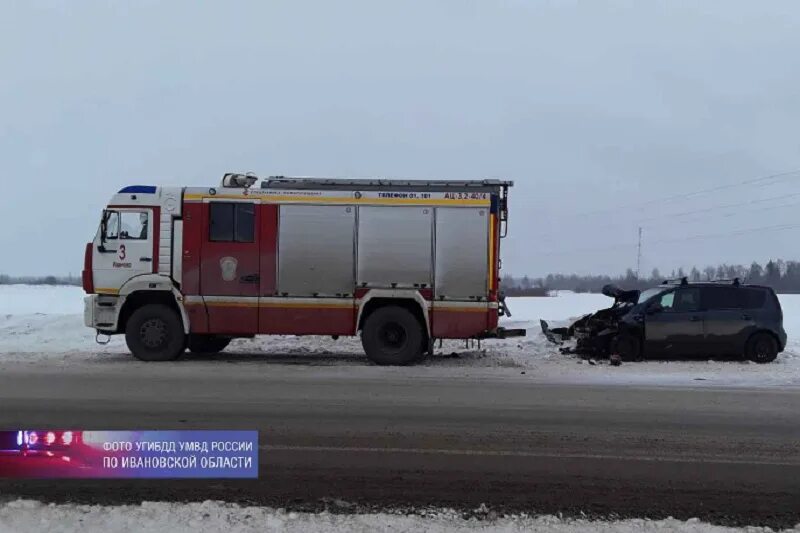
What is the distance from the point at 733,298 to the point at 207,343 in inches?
425

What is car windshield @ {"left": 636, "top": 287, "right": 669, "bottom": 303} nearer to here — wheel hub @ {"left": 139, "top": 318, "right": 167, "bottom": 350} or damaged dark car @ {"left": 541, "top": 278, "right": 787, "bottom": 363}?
damaged dark car @ {"left": 541, "top": 278, "right": 787, "bottom": 363}

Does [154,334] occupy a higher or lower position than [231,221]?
lower

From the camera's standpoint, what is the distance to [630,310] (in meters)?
13.5

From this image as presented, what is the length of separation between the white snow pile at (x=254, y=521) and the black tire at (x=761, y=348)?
378 inches

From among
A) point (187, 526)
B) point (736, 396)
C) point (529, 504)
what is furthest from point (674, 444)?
point (187, 526)

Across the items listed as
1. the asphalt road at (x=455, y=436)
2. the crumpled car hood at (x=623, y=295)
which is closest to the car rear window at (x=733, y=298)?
the crumpled car hood at (x=623, y=295)

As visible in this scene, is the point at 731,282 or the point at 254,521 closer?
the point at 254,521

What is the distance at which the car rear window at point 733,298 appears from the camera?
1327 cm

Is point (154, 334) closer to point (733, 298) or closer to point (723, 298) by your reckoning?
point (723, 298)

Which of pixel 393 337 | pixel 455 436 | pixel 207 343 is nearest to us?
pixel 455 436

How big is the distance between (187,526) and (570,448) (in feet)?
12.2

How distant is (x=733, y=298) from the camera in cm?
1332
